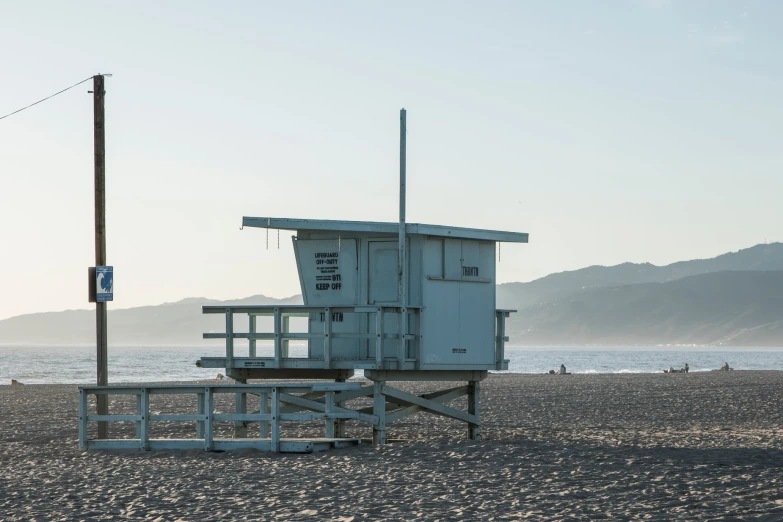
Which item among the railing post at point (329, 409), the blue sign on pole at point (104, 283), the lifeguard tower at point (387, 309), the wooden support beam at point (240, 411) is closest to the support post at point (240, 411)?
the wooden support beam at point (240, 411)

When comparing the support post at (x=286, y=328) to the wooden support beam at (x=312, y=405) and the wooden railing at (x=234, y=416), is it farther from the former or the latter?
the wooden railing at (x=234, y=416)

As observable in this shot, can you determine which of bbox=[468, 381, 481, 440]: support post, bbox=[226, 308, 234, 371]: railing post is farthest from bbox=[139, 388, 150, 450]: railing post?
bbox=[468, 381, 481, 440]: support post

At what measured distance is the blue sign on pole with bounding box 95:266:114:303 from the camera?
18.1 m

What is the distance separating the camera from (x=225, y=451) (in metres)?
17.6

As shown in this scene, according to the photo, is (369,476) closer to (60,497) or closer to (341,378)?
(60,497)

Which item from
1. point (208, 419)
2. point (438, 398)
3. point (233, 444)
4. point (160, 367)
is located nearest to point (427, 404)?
point (438, 398)

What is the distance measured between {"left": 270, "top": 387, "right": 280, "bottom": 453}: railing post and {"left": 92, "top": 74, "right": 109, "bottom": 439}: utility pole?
10.00 feet

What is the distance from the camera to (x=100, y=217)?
18375 millimetres

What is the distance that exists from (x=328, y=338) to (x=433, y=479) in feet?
14.9

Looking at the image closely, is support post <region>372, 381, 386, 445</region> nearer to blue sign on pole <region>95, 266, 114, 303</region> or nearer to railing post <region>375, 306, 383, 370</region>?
railing post <region>375, 306, 383, 370</region>

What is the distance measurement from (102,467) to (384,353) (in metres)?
5.12

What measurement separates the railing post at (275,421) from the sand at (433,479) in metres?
0.38

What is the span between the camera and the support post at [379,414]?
18.4 metres

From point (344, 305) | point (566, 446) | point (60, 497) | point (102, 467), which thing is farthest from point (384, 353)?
point (60, 497)
